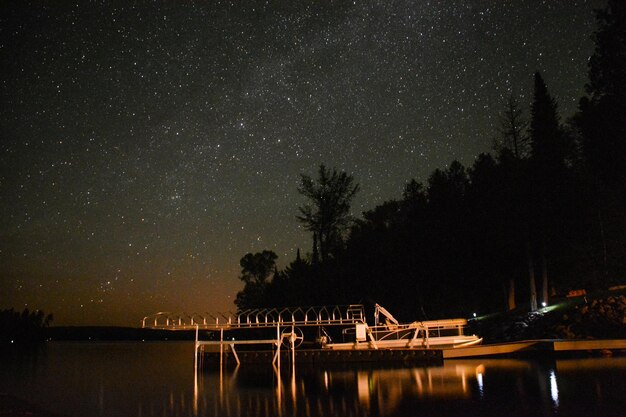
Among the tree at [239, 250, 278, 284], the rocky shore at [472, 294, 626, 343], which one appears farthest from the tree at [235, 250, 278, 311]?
the rocky shore at [472, 294, 626, 343]

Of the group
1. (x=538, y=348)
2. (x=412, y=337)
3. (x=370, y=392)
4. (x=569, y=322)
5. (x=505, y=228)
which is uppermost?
(x=505, y=228)

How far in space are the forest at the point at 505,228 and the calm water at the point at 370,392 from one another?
18.2 meters

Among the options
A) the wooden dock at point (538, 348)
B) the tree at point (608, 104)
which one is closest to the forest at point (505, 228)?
the tree at point (608, 104)

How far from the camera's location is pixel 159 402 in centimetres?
2333

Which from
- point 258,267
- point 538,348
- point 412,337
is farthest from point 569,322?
point 258,267

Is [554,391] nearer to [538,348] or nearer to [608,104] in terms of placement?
[538,348]

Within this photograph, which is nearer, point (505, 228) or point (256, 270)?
point (505, 228)

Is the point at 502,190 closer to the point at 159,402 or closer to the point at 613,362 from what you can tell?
the point at 613,362

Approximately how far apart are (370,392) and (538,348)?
2032 cm

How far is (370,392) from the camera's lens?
2339 cm

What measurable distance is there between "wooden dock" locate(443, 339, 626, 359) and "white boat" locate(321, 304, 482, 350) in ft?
2.32

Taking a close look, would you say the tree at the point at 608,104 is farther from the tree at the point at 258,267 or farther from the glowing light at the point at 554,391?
the tree at the point at 258,267

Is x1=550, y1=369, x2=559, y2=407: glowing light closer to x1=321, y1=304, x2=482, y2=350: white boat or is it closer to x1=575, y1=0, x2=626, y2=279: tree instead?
x1=321, y1=304, x2=482, y2=350: white boat

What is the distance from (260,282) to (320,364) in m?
60.7
